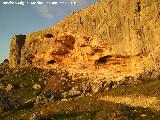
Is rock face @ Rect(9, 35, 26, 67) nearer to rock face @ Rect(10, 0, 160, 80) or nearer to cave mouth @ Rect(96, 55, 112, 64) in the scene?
rock face @ Rect(10, 0, 160, 80)

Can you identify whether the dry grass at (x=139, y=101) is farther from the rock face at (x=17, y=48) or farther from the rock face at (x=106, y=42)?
the rock face at (x=17, y=48)

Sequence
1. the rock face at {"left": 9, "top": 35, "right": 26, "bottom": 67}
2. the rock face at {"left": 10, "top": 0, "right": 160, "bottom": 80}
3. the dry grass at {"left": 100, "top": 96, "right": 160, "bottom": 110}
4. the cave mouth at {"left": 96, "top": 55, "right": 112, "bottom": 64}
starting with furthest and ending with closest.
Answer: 1. the rock face at {"left": 9, "top": 35, "right": 26, "bottom": 67}
2. the cave mouth at {"left": 96, "top": 55, "right": 112, "bottom": 64}
3. the rock face at {"left": 10, "top": 0, "right": 160, "bottom": 80}
4. the dry grass at {"left": 100, "top": 96, "right": 160, "bottom": 110}

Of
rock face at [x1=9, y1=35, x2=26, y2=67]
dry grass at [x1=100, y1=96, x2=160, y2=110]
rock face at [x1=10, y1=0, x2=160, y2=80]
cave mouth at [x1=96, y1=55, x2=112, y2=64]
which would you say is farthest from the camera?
rock face at [x1=9, y1=35, x2=26, y2=67]

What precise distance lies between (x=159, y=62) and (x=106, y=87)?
1137 cm

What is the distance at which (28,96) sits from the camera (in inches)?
3206

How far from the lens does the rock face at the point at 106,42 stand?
72250 mm

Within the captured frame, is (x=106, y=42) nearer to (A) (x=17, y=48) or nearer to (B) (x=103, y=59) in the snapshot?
(B) (x=103, y=59)

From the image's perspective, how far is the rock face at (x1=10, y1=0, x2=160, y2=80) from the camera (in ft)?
237

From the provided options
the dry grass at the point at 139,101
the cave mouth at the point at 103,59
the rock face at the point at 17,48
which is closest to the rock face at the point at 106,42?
the cave mouth at the point at 103,59

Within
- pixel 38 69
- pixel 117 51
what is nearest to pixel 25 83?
pixel 38 69

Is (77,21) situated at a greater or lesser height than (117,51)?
greater

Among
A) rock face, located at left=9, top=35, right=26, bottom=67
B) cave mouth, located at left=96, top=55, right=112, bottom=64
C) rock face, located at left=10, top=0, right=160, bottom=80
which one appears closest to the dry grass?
rock face, located at left=10, top=0, right=160, bottom=80

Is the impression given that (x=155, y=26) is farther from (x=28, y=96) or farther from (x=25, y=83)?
(x=25, y=83)

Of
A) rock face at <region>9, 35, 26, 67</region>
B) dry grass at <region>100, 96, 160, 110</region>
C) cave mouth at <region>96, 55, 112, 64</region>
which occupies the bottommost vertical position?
dry grass at <region>100, 96, 160, 110</region>
